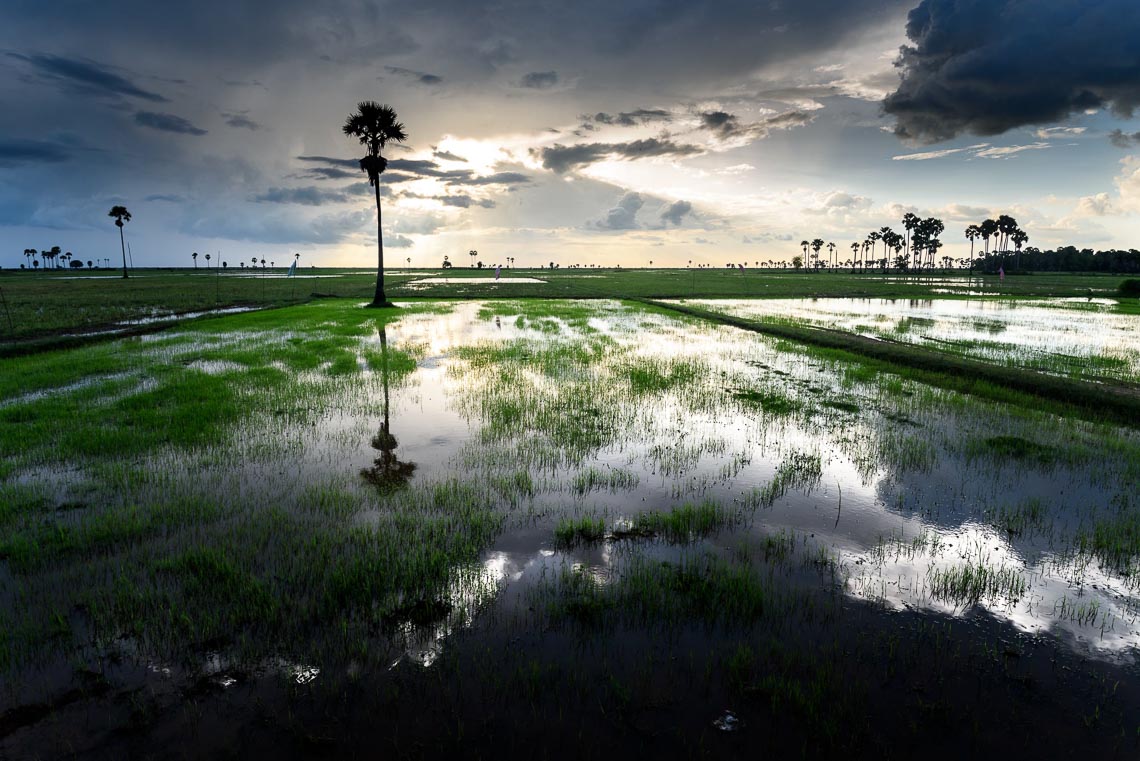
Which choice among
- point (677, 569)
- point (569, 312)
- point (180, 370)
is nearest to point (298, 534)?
point (677, 569)

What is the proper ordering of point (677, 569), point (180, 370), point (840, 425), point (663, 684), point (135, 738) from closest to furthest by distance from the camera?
point (135, 738), point (663, 684), point (677, 569), point (840, 425), point (180, 370)

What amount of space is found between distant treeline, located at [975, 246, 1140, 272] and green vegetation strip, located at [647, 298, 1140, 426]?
466 ft

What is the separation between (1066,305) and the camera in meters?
46.9

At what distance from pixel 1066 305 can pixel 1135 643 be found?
56.1 metres

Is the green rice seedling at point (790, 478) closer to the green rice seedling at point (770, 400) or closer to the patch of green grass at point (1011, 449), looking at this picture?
the patch of green grass at point (1011, 449)

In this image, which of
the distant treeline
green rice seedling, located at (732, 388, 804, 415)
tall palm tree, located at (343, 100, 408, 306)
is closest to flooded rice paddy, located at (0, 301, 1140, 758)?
green rice seedling, located at (732, 388, 804, 415)

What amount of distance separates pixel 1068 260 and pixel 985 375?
606ft

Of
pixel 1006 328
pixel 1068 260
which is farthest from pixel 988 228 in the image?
pixel 1006 328

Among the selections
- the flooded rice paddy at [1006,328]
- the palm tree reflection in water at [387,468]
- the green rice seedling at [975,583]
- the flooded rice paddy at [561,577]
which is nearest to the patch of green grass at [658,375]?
the flooded rice paddy at [561,577]

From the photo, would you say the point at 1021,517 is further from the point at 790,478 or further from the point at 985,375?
the point at 985,375

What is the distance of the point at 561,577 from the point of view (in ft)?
21.2

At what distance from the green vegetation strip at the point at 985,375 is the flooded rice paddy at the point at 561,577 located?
1.95 m

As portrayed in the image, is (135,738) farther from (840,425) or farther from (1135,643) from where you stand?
(840,425)

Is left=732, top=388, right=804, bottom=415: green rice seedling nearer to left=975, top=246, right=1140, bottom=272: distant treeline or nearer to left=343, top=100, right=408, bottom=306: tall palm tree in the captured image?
left=343, top=100, right=408, bottom=306: tall palm tree
